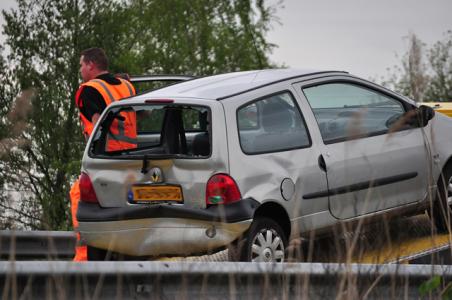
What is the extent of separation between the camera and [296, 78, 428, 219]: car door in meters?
9.89

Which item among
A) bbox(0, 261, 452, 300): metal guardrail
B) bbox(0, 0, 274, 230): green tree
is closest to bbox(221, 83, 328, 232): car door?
bbox(0, 261, 452, 300): metal guardrail

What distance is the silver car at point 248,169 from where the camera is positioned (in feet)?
29.7

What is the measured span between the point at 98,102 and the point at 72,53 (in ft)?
53.1

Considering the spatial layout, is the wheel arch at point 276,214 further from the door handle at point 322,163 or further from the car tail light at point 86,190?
the car tail light at point 86,190

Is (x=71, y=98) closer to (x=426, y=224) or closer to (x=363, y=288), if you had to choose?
(x=426, y=224)

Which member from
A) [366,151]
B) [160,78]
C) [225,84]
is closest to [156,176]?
[225,84]

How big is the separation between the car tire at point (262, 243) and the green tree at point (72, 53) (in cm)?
1012

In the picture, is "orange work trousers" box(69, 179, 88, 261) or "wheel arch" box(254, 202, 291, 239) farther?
"orange work trousers" box(69, 179, 88, 261)

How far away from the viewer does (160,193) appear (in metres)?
9.17

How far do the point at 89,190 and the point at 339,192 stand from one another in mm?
1816

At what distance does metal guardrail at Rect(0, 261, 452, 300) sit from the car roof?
9.90 feet

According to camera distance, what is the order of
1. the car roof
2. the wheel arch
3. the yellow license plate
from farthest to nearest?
the car roof < the wheel arch < the yellow license plate

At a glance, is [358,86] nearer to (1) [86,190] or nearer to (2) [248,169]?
(2) [248,169]

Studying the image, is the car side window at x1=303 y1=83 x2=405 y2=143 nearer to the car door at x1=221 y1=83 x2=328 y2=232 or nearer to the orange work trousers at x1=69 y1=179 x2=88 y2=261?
the car door at x1=221 y1=83 x2=328 y2=232
